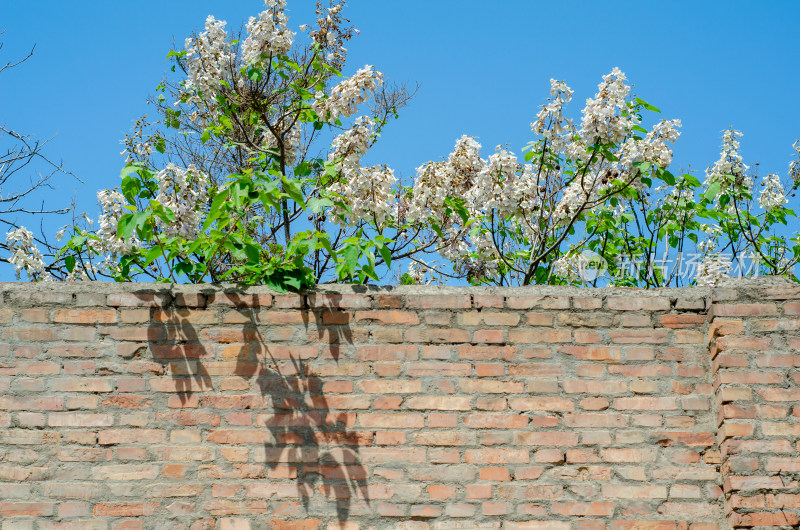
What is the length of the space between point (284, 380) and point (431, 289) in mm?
822

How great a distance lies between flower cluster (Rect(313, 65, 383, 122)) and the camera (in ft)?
20.7

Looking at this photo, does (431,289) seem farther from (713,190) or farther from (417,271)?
(417,271)

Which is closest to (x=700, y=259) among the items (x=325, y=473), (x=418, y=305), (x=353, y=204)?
(x=353, y=204)

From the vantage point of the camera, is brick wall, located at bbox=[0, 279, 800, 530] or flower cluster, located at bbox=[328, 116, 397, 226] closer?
brick wall, located at bbox=[0, 279, 800, 530]

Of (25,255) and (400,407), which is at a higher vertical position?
(25,255)

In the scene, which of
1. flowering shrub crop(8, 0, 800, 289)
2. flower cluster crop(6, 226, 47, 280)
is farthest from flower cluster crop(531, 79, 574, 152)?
flower cluster crop(6, 226, 47, 280)

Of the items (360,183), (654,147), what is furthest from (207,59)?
(654,147)

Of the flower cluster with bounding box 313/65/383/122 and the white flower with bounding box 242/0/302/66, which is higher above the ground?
the white flower with bounding box 242/0/302/66

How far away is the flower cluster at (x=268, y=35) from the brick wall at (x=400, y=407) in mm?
2913

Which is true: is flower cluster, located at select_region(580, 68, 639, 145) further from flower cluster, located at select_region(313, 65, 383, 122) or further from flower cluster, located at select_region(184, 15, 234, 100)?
flower cluster, located at select_region(184, 15, 234, 100)

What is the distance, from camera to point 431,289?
4.06 meters

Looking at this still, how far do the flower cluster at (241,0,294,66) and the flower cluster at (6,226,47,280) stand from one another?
7.12ft

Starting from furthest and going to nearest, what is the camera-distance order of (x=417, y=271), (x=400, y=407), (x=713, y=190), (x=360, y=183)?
(x=417, y=271) → (x=360, y=183) → (x=713, y=190) → (x=400, y=407)

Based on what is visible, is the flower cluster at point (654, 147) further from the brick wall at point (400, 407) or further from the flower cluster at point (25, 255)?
the flower cluster at point (25, 255)
